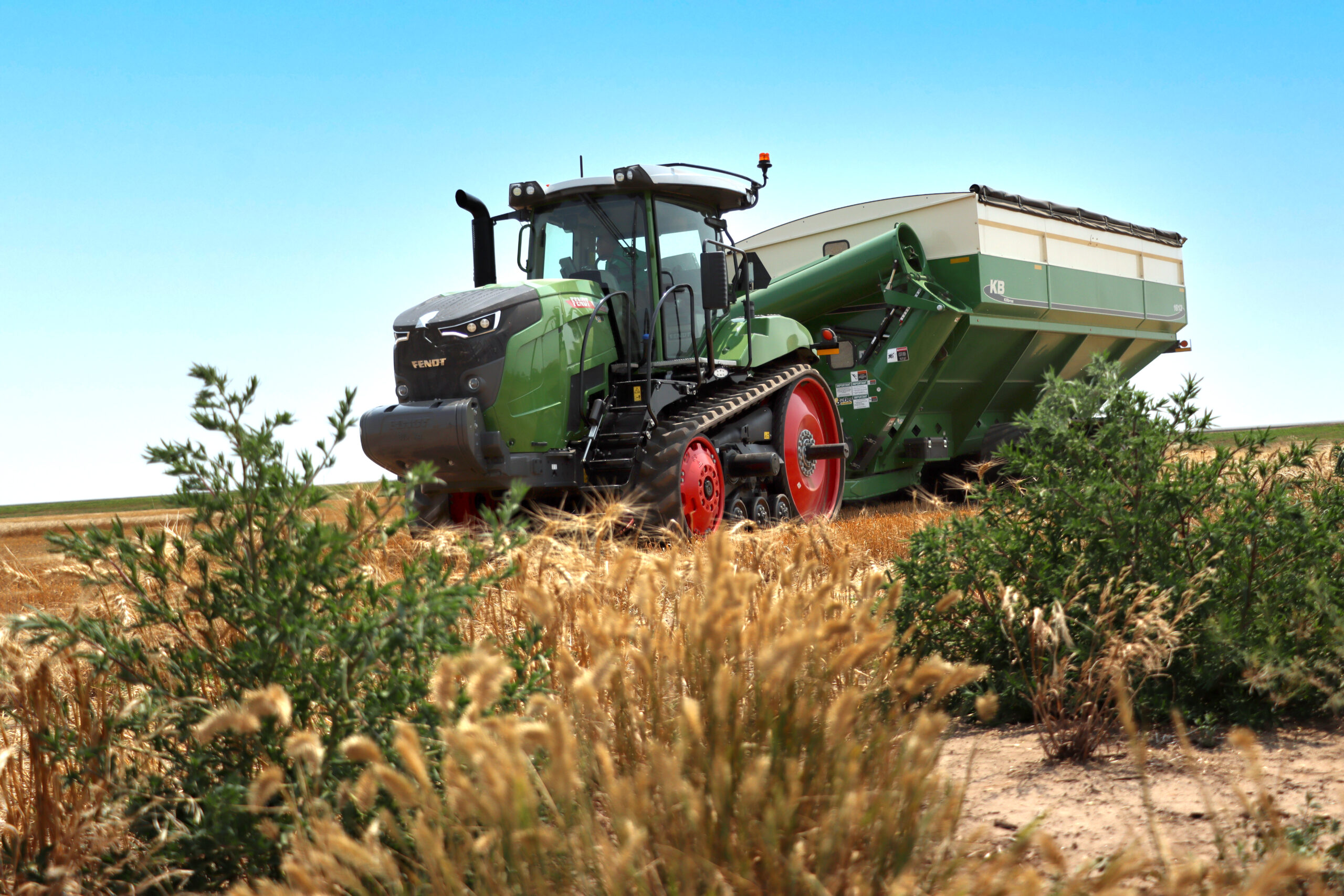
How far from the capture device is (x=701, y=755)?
1594 mm

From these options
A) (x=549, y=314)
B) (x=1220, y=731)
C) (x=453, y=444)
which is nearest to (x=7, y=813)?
(x=1220, y=731)

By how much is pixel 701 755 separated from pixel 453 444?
542 cm

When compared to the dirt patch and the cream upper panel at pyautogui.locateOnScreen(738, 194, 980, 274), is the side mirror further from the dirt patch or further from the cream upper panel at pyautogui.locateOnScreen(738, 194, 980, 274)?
the dirt patch

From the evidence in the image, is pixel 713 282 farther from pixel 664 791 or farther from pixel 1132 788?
pixel 664 791

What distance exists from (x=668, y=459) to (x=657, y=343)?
1.13m

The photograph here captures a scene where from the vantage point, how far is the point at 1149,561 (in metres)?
3.25

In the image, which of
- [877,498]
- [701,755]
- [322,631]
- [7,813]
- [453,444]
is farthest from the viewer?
[877,498]

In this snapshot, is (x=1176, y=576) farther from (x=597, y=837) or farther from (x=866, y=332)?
(x=866, y=332)

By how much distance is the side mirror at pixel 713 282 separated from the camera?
7438mm

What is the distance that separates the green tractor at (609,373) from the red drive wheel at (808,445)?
3 cm

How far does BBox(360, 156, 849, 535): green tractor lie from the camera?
7.05 metres

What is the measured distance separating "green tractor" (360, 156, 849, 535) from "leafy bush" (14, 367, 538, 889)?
153 inches

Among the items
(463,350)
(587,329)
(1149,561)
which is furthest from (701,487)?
(1149,561)

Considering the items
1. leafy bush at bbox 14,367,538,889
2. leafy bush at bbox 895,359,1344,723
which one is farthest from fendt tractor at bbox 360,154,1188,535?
leafy bush at bbox 14,367,538,889
